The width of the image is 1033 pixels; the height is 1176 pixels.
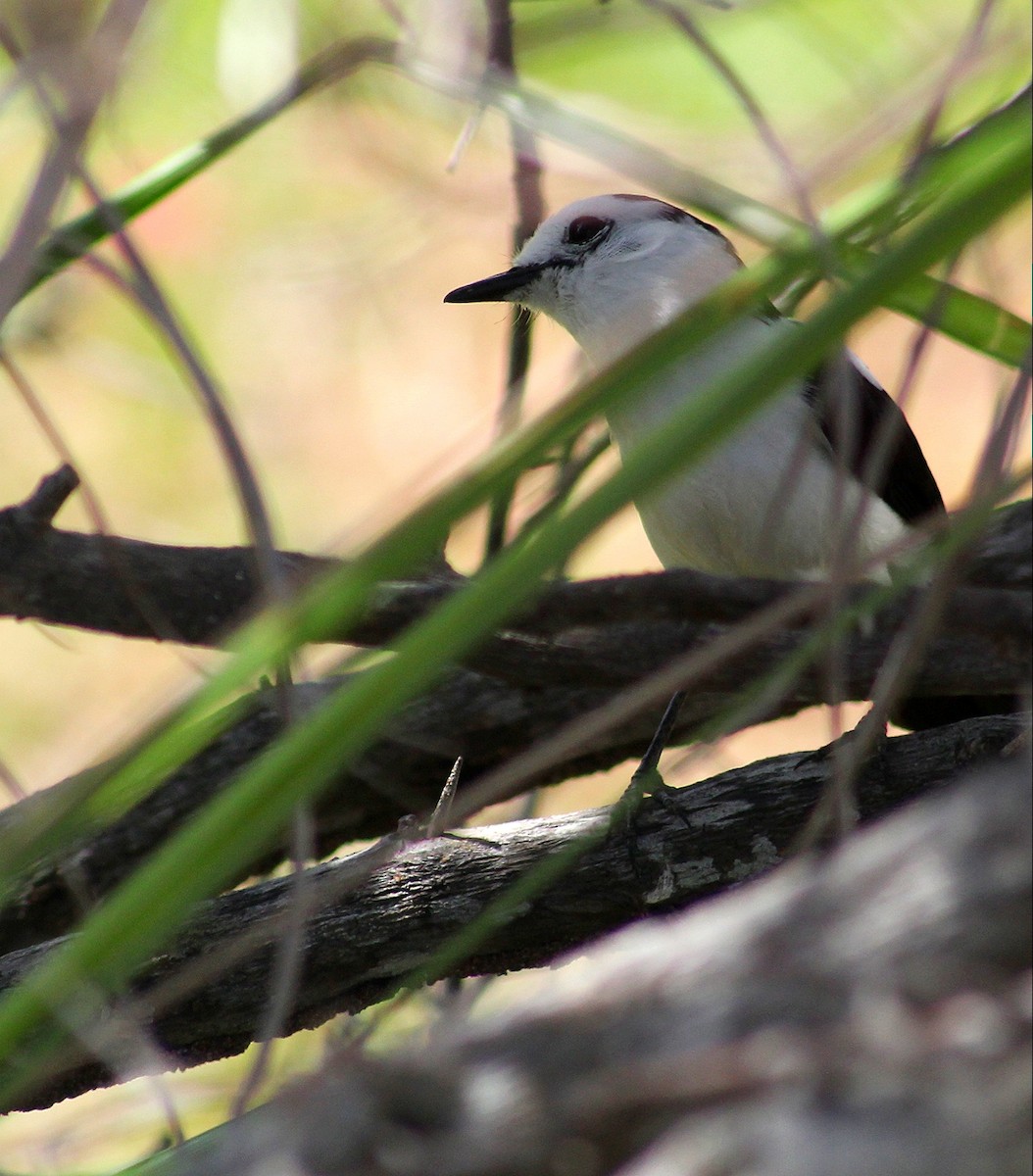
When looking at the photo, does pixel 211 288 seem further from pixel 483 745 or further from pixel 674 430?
pixel 674 430

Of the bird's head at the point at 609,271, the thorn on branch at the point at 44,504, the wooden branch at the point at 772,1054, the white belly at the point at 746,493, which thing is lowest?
the wooden branch at the point at 772,1054

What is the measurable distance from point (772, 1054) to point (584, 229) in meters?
1.66

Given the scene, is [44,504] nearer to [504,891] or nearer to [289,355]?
[504,891]

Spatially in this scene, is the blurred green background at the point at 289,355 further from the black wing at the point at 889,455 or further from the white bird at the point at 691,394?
the black wing at the point at 889,455

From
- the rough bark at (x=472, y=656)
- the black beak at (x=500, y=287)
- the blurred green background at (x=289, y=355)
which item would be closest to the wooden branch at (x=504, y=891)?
the rough bark at (x=472, y=656)

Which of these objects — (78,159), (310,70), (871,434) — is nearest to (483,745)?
(871,434)

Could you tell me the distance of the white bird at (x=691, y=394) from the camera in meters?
1.79

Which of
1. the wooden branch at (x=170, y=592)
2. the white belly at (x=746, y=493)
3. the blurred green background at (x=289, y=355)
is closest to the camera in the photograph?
the wooden branch at (x=170, y=592)

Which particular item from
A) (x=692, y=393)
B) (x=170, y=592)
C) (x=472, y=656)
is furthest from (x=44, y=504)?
(x=692, y=393)

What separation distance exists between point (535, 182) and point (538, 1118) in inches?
63.1

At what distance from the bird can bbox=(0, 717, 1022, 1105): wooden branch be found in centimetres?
30

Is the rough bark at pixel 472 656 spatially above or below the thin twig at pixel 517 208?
below

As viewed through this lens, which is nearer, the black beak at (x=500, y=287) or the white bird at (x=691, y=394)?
the white bird at (x=691, y=394)

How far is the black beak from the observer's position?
6.42 feet
